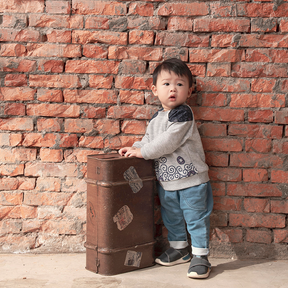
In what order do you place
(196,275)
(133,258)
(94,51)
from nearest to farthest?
1. (196,275)
2. (133,258)
3. (94,51)

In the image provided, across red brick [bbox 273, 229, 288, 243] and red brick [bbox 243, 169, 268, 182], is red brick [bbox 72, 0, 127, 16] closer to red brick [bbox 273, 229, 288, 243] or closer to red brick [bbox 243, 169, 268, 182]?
red brick [bbox 243, 169, 268, 182]

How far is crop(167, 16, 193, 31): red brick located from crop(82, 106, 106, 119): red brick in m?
0.74

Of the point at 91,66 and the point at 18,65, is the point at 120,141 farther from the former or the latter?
the point at 18,65

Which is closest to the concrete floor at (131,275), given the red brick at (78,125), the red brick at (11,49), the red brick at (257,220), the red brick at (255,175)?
the red brick at (257,220)

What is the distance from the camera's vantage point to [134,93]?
2186 millimetres

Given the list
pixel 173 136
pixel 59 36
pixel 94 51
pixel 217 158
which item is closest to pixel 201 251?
pixel 217 158

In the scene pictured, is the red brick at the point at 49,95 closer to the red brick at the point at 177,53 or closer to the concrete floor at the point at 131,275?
the red brick at the point at 177,53

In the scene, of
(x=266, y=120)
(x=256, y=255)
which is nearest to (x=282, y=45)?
(x=266, y=120)

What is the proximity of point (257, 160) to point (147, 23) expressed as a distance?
Result: 1.21m

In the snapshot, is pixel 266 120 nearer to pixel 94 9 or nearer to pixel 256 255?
pixel 256 255

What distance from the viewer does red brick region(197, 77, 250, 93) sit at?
2.16 metres

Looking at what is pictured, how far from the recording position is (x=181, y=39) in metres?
2.15

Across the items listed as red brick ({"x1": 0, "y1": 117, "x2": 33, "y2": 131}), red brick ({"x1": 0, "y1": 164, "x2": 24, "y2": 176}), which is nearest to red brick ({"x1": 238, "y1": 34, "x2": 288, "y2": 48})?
red brick ({"x1": 0, "y1": 117, "x2": 33, "y2": 131})

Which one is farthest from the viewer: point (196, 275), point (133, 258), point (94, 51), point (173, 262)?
point (94, 51)
